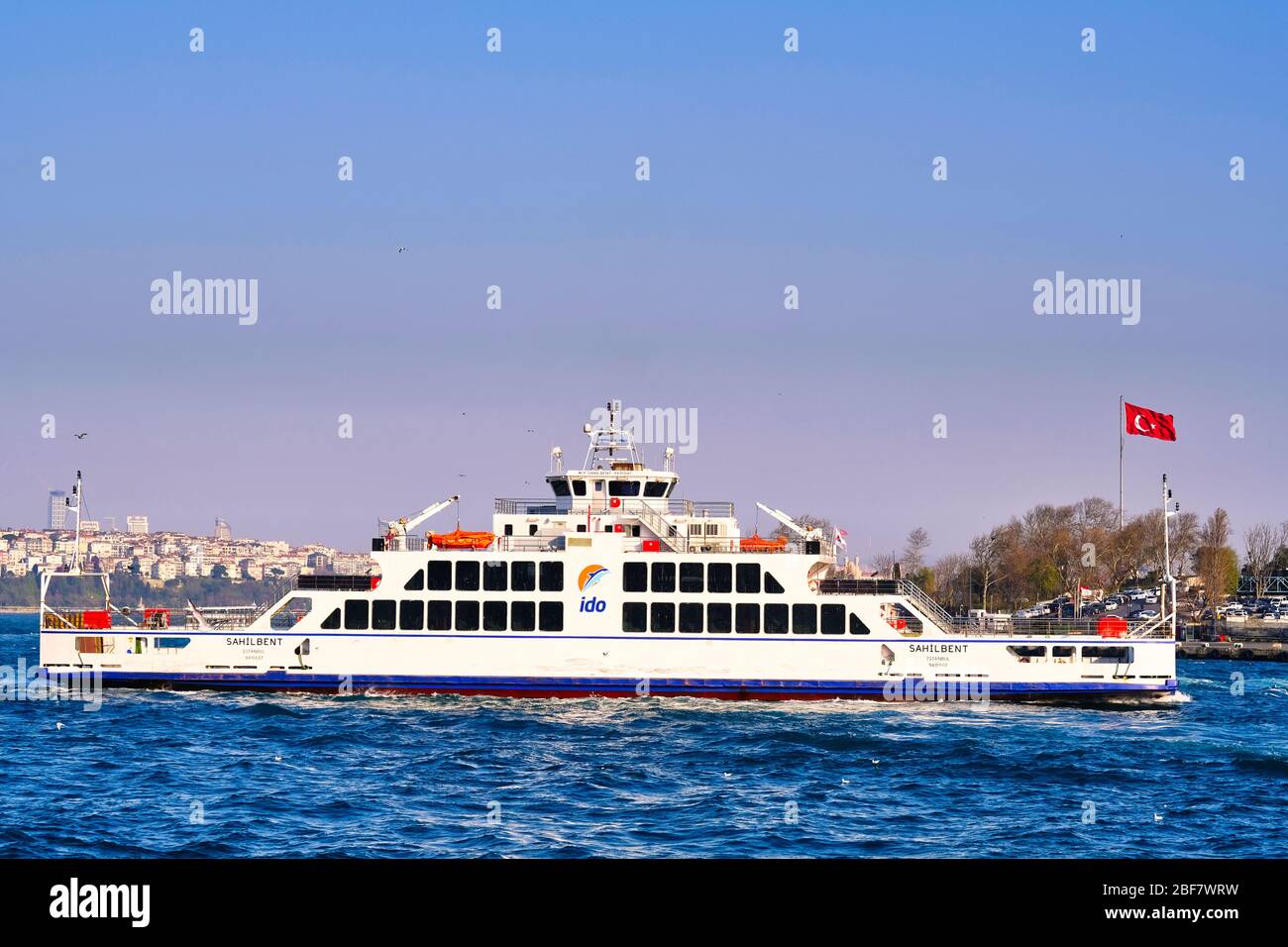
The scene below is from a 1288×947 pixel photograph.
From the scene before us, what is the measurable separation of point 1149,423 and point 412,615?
28311 mm

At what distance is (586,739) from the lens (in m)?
32.8

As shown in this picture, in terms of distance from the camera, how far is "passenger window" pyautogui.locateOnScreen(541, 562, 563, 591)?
→ 4103 cm

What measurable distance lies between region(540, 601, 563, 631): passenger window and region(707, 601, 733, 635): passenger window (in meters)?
4.51

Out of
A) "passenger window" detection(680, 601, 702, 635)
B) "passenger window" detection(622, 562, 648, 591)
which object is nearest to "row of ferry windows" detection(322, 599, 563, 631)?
"passenger window" detection(622, 562, 648, 591)

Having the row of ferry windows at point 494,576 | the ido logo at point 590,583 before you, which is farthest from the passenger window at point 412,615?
the ido logo at point 590,583

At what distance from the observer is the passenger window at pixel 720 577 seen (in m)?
40.8

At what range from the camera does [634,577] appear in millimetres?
41000

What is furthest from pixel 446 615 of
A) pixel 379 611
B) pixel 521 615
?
pixel 521 615

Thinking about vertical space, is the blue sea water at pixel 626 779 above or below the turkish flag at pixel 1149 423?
below

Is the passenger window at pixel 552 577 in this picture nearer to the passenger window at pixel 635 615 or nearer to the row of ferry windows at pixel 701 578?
the row of ferry windows at pixel 701 578

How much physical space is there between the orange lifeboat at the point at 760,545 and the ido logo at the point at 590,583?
4416 mm

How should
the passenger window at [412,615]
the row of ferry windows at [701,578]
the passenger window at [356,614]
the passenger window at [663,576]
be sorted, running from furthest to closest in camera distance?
the passenger window at [356,614]
the passenger window at [412,615]
the passenger window at [663,576]
the row of ferry windows at [701,578]
